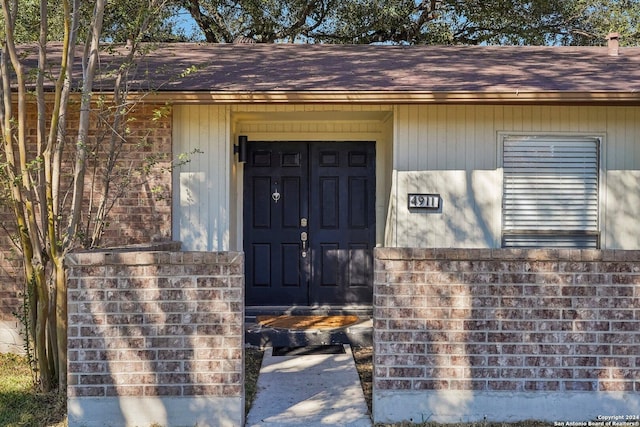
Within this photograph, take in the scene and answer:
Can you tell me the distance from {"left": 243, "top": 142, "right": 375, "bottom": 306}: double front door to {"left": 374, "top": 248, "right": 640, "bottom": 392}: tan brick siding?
11.7ft

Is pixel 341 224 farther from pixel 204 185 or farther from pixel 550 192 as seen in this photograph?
pixel 550 192

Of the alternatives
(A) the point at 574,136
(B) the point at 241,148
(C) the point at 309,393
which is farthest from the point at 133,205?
(A) the point at 574,136

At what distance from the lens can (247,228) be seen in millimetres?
7965

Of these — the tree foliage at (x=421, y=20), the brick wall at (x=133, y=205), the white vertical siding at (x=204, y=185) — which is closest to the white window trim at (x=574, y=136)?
the white vertical siding at (x=204, y=185)

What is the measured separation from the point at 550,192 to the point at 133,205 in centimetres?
451

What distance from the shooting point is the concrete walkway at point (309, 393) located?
15.0 feet

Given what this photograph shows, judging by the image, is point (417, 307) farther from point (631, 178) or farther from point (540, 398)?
point (631, 178)

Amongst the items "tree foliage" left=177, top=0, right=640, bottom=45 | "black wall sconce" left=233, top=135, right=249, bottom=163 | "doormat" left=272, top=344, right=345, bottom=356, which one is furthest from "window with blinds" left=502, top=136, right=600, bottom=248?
"tree foliage" left=177, top=0, right=640, bottom=45

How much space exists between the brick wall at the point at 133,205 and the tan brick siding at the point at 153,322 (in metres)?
→ 2.35

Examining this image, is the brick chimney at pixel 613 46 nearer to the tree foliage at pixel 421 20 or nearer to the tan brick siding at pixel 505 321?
the tan brick siding at pixel 505 321

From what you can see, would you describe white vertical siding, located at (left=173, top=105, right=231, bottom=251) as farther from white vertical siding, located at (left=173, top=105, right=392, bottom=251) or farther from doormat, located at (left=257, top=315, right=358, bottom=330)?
doormat, located at (left=257, top=315, right=358, bottom=330)

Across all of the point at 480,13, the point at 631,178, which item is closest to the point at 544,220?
the point at 631,178

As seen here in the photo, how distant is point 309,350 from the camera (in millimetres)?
6621

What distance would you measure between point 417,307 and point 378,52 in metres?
5.22
